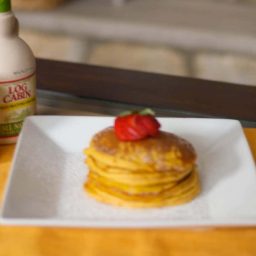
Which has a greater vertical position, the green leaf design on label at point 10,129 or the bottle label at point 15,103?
the bottle label at point 15,103

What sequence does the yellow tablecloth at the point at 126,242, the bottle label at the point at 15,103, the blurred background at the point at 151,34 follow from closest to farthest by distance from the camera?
the yellow tablecloth at the point at 126,242
the bottle label at the point at 15,103
the blurred background at the point at 151,34

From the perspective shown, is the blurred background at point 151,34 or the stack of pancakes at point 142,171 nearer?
the stack of pancakes at point 142,171

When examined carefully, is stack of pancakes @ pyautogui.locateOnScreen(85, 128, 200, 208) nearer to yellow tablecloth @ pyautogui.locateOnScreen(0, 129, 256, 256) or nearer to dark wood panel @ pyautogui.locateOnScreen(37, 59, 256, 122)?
yellow tablecloth @ pyautogui.locateOnScreen(0, 129, 256, 256)

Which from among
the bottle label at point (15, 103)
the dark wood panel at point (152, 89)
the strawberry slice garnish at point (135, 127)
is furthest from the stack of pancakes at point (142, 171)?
the dark wood panel at point (152, 89)

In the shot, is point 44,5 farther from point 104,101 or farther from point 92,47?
point 104,101

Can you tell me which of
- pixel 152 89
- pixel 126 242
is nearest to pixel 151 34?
pixel 152 89

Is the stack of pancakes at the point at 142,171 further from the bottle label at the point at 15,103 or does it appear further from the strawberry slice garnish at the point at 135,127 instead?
the bottle label at the point at 15,103

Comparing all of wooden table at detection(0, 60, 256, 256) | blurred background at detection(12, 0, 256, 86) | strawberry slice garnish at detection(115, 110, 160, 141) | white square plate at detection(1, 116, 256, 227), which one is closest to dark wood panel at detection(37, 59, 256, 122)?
wooden table at detection(0, 60, 256, 256)
